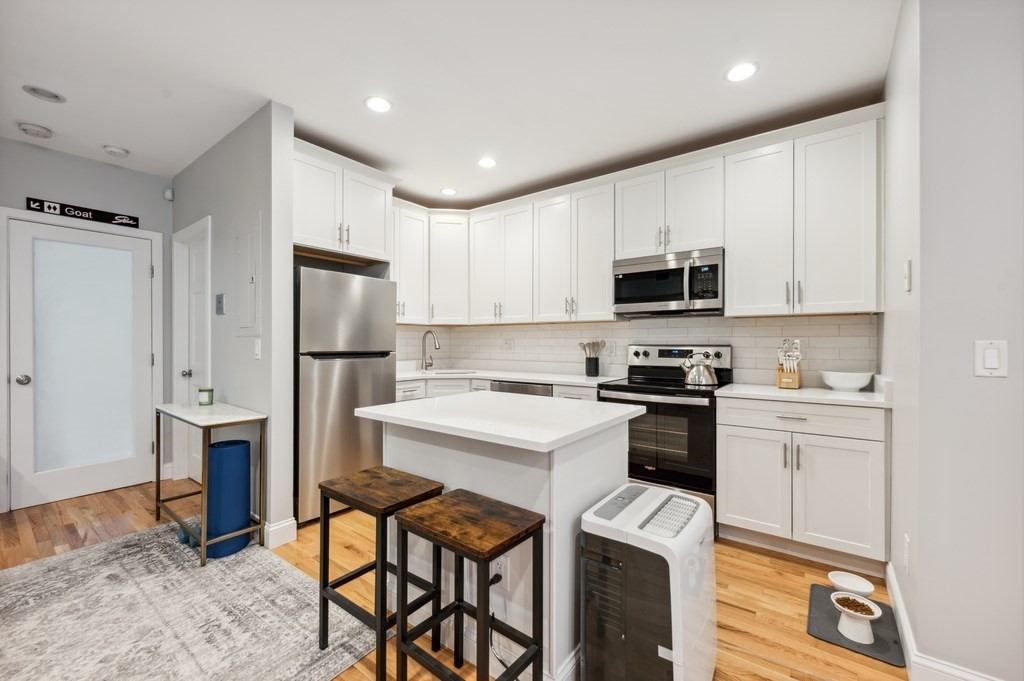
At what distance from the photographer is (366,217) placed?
3.51 meters

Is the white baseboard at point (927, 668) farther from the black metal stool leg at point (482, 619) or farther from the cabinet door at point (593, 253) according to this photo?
the cabinet door at point (593, 253)

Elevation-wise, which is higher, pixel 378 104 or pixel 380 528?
pixel 378 104

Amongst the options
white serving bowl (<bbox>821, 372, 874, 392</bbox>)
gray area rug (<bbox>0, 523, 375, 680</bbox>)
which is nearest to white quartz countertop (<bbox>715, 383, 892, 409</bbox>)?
white serving bowl (<bbox>821, 372, 874, 392</bbox>)

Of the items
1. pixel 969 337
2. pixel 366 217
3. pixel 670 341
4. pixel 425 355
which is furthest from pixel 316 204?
pixel 969 337

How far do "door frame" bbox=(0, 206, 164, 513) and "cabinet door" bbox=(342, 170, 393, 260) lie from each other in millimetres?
1969

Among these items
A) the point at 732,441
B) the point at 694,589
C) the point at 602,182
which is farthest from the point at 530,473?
the point at 602,182

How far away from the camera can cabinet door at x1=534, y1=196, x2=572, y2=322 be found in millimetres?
3883

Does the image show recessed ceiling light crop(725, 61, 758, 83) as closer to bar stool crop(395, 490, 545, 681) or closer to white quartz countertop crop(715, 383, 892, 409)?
white quartz countertop crop(715, 383, 892, 409)

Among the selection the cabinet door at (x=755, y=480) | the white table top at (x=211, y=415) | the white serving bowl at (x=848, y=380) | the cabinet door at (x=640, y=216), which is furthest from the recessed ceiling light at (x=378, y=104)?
the white serving bowl at (x=848, y=380)

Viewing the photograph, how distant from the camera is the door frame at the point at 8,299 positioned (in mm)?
3223

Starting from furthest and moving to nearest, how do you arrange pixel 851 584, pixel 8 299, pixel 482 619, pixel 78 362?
1. pixel 78 362
2. pixel 8 299
3. pixel 851 584
4. pixel 482 619

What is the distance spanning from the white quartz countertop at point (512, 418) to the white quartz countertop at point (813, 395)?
113cm

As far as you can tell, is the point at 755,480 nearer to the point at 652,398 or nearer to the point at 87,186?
the point at 652,398

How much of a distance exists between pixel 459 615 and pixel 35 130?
4255mm
